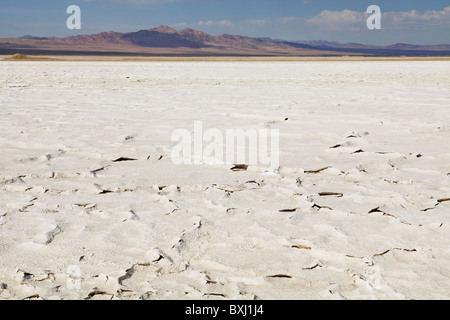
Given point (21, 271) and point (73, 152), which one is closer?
point (21, 271)

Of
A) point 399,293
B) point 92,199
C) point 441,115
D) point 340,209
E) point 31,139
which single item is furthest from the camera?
point 441,115

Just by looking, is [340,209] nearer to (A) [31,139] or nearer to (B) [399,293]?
(B) [399,293]

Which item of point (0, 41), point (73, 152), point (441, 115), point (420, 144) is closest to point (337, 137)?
point (420, 144)

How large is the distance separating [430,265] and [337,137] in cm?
276

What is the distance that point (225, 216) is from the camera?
2771 mm

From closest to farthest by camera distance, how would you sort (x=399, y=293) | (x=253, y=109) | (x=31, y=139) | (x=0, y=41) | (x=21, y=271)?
(x=399, y=293), (x=21, y=271), (x=31, y=139), (x=253, y=109), (x=0, y=41)

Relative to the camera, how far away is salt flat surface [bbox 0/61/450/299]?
6.68 ft

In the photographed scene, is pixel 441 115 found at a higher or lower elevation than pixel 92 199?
higher

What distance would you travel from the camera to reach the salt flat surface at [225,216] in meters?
2.04

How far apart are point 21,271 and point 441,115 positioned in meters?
5.33

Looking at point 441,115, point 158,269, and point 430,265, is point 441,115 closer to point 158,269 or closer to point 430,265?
point 430,265

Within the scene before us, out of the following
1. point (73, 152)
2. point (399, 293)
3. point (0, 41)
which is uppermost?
point (0, 41)

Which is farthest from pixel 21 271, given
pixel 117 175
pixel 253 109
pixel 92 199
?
pixel 253 109

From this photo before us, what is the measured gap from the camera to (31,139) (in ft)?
15.6
